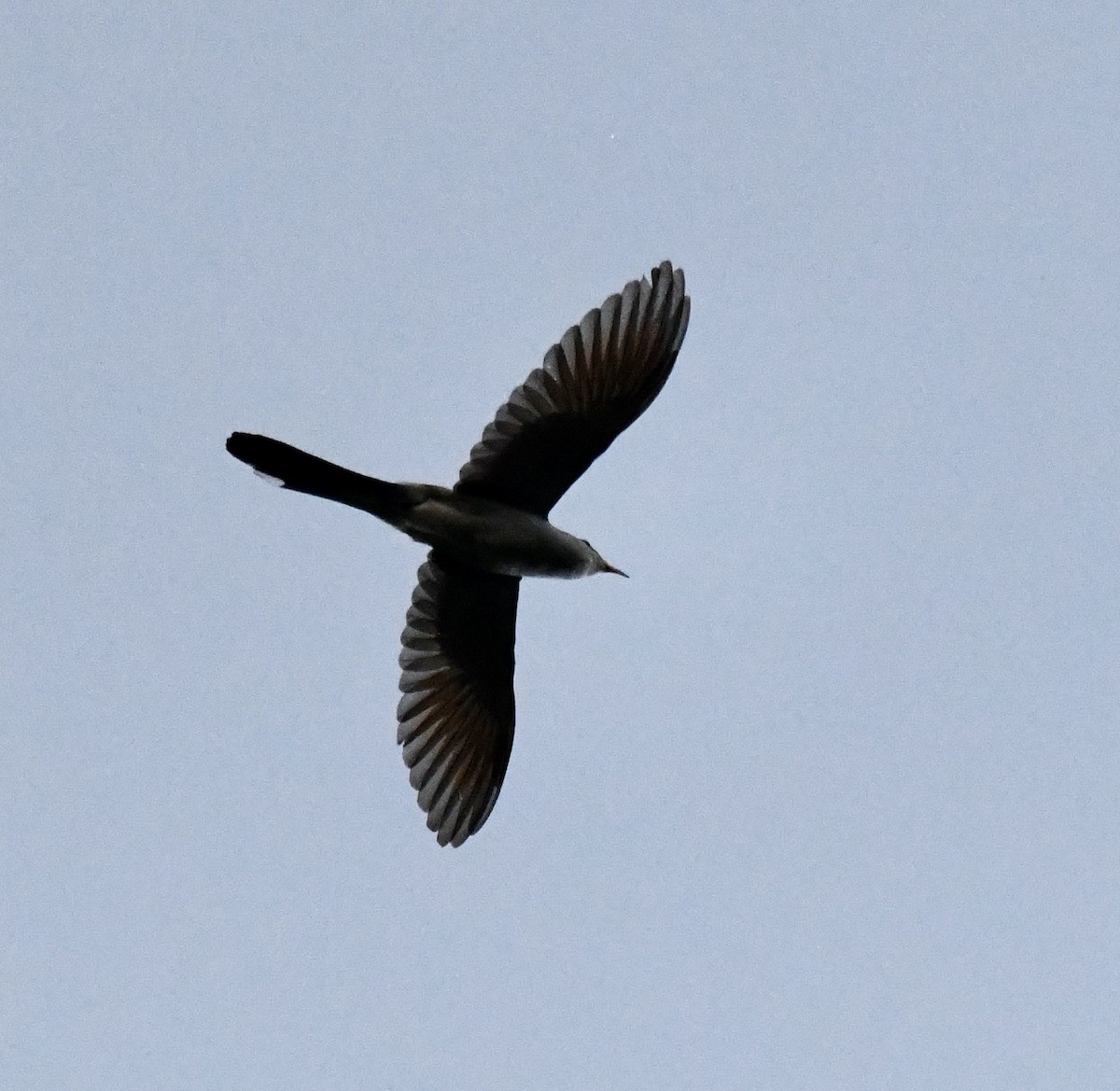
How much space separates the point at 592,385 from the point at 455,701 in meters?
2.28

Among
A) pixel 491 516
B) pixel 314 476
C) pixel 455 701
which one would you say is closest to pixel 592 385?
pixel 491 516

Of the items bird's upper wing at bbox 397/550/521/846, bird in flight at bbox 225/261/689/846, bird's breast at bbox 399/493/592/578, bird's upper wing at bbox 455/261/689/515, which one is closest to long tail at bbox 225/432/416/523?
bird in flight at bbox 225/261/689/846

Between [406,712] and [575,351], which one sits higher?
[575,351]

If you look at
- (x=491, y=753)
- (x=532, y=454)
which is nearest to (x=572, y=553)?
(x=532, y=454)

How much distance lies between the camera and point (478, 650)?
10742 mm

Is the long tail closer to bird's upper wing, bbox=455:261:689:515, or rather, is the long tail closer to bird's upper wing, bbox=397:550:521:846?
bird's upper wing, bbox=455:261:689:515

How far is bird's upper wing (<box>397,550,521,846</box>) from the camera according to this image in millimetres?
10625

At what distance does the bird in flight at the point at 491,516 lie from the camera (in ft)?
31.7

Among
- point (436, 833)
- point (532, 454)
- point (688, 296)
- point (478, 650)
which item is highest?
point (688, 296)

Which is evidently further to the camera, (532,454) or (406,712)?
(406,712)

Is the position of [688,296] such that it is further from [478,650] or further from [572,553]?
[478,650]

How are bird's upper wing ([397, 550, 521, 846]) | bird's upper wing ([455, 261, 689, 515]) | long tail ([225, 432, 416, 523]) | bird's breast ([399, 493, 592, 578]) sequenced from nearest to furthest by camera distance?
long tail ([225, 432, 416, 523]), bird's upper wing ([455, 261, 689, 515]), bird's breast ([399, 493, 592, 578]), bird's upper wing ([397, 550, 521, 846])

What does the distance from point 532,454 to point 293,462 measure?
137cm

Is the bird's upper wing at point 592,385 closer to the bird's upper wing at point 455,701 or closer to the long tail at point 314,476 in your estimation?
the long tail at point 314,476
